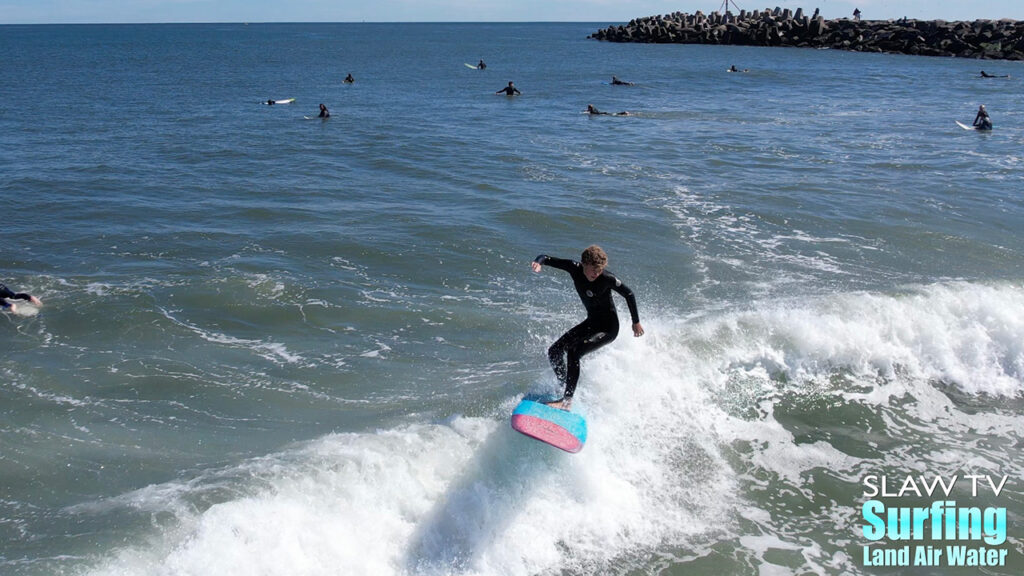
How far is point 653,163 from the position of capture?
82.2 ft

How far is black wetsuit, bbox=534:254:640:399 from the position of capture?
7570mm

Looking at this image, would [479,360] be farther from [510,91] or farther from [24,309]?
[510,91]

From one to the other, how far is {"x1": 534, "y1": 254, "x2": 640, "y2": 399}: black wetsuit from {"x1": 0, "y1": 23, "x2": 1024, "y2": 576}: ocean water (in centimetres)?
97

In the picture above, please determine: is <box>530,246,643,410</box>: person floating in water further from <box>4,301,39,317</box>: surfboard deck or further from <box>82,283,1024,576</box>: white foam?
<box>4,301,39,317</box>: surfboard deck

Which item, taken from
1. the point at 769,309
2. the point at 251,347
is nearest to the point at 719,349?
the point at 769,309

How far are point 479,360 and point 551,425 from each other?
317cm

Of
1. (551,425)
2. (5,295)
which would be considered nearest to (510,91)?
(5,295)

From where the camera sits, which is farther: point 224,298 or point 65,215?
point 65,215

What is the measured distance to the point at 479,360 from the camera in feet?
34.9

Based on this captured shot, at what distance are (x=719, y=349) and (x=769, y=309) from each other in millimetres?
1729

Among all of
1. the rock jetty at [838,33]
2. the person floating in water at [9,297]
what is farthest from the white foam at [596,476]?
the rock jetty at [838,33]

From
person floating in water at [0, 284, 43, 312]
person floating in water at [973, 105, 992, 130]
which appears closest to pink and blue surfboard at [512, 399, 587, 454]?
person floating in water at [0, 284, 43, 312]

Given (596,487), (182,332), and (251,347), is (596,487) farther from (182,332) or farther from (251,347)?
(182,332)

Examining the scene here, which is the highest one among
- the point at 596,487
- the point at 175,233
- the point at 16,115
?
the point at 16,115
